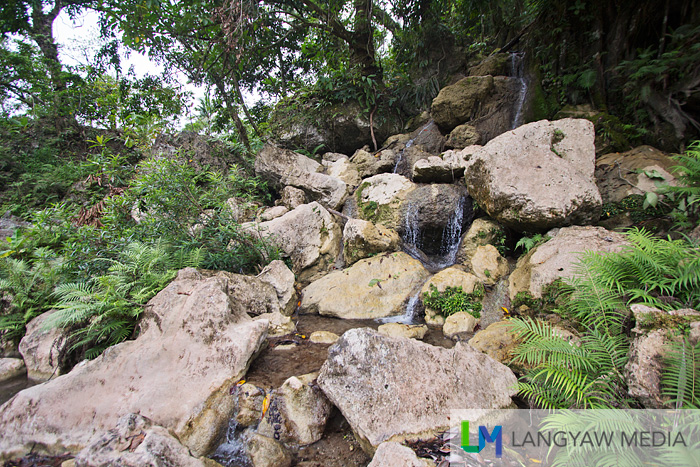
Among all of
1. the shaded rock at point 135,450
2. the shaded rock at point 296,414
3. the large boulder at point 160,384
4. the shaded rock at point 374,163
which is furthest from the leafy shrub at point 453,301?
the shaded rock at point 374,163

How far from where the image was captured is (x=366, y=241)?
639 cm

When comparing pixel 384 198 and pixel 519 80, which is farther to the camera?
pixel 519 80

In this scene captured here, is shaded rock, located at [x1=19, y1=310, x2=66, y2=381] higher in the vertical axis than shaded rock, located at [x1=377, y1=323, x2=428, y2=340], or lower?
higher

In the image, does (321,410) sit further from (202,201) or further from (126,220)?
(126,220)

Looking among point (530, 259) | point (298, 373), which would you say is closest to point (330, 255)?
point (298, 373)

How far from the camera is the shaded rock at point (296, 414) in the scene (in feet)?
8.84

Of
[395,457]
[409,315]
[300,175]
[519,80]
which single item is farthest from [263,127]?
[395,457]

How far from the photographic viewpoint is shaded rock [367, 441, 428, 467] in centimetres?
194

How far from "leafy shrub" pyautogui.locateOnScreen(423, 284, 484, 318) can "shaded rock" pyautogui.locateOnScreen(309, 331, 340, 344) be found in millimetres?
1801

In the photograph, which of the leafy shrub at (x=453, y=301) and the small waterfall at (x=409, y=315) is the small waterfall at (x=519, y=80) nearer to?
the leafy shrub at (x=453, y=301)

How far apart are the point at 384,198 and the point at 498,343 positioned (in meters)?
4.67

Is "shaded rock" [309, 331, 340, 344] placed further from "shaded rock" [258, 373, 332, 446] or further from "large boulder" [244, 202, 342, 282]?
"large boulder" [244, 202, 342, 282]

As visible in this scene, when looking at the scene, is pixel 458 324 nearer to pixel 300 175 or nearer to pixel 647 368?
pixel 647 368

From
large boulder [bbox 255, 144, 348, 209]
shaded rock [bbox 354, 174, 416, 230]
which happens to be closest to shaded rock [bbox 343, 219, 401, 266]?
shaded rock [bbox 354, 174, 416, 230]
